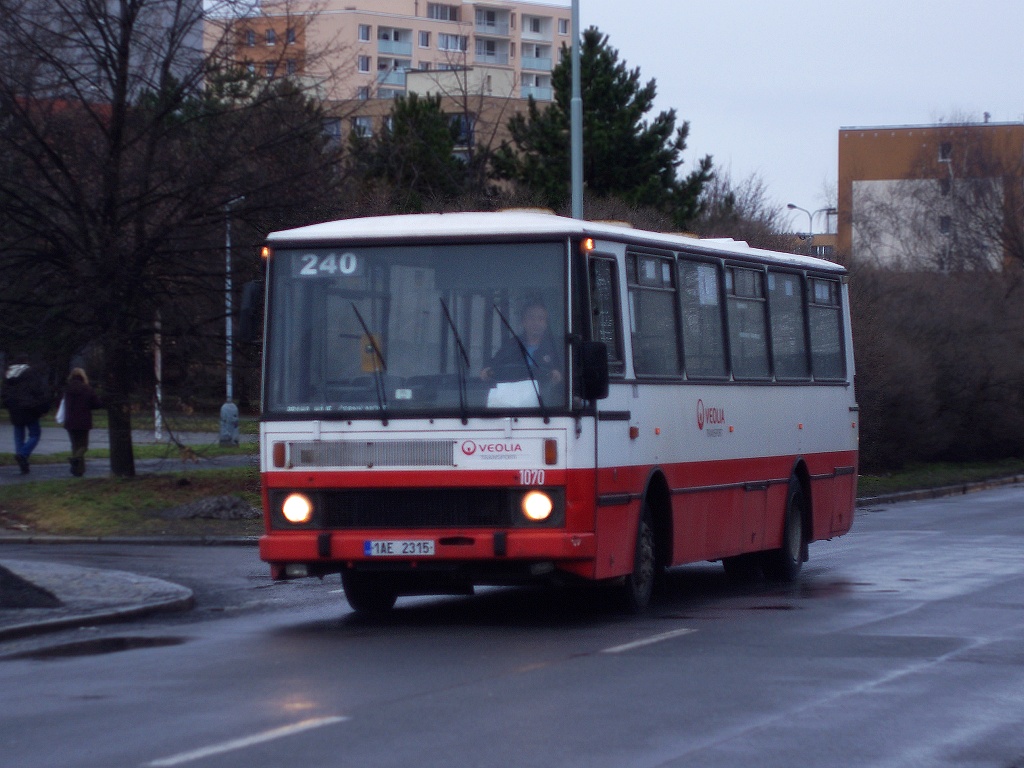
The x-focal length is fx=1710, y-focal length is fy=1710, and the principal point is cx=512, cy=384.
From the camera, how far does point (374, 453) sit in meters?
12.2

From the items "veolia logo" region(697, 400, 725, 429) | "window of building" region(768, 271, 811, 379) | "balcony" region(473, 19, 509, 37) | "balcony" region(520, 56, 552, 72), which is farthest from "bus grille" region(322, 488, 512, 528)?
"balcony" region(520, 56, 552, 72)

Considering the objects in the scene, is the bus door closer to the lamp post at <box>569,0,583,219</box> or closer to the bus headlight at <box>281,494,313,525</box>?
the bus headlight at <box>281,494,313,525</box>

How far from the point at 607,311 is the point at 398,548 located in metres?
2.39

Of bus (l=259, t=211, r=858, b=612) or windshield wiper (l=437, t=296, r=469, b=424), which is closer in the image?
bus (l=259, t=211, r=858, b=612)

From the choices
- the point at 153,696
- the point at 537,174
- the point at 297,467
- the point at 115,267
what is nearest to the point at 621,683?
the point at 153,696

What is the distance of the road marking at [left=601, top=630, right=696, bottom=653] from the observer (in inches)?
435

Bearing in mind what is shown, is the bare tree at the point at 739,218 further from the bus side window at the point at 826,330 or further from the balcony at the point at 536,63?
the balcony at the point at 536,63

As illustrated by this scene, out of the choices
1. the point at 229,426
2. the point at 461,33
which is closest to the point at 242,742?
the point at 229,426

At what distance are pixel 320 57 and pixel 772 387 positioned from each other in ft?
37.0

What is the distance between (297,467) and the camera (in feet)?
40.7

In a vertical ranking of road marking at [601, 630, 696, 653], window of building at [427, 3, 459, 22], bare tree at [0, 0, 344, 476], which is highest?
window of building at [427, 3, 459, 22]

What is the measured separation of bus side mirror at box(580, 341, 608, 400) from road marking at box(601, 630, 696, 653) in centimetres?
172

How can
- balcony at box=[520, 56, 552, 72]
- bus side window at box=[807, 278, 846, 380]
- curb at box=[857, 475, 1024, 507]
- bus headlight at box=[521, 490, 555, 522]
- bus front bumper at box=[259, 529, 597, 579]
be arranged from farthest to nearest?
1. balcony at box=[520, 56, 552, 72]
2. curb at box=[857, 475, 1024, 507]
3. bus side window at box=[807, 278, 846, 380]
4. bus headlight at box=[521, 490, 555, 522]
5. bus front bumper at box=[259, 529, 597, 579]

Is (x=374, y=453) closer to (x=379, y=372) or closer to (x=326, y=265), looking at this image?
(x=379, y=372)
